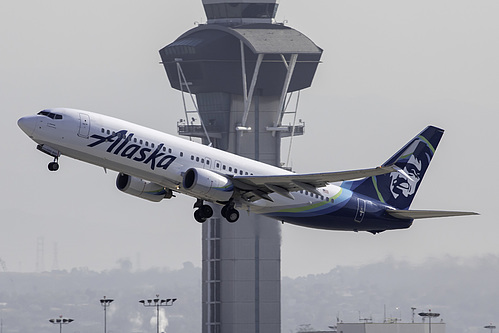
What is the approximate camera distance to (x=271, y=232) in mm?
118438

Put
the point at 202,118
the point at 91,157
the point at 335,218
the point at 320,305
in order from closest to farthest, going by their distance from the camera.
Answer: the point at 91,157 < the point at 335,218 < the point at 202,118 < the point at 320,305

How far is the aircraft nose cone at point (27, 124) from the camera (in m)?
84.5

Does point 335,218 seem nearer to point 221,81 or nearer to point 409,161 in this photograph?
point 409,161

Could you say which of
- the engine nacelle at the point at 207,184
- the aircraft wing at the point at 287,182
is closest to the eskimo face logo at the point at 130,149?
the engine nacelle at the point at 207,184

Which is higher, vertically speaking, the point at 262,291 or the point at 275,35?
the point at 275,35

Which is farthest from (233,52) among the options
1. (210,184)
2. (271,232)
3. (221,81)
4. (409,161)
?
(210,184)

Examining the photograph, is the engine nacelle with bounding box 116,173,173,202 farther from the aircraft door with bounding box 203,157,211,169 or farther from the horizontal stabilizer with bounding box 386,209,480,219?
the horizontal stabilizer with bounding box 386,209,480,219

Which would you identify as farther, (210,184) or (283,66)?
(283,66)

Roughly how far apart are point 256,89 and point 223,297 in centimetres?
2545

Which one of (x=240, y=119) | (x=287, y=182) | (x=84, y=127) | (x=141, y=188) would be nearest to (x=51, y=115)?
(x=84, y=127)

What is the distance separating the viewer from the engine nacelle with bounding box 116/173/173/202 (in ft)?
306

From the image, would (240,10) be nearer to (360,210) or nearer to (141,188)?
(360,210)

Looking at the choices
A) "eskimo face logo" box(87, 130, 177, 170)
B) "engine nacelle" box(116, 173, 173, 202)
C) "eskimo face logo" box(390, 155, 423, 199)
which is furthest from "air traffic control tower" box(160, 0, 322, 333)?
"eskimo face logo" box(87, 130, 177, 170)

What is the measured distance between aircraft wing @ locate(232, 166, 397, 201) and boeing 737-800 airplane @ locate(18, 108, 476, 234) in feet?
0.21
